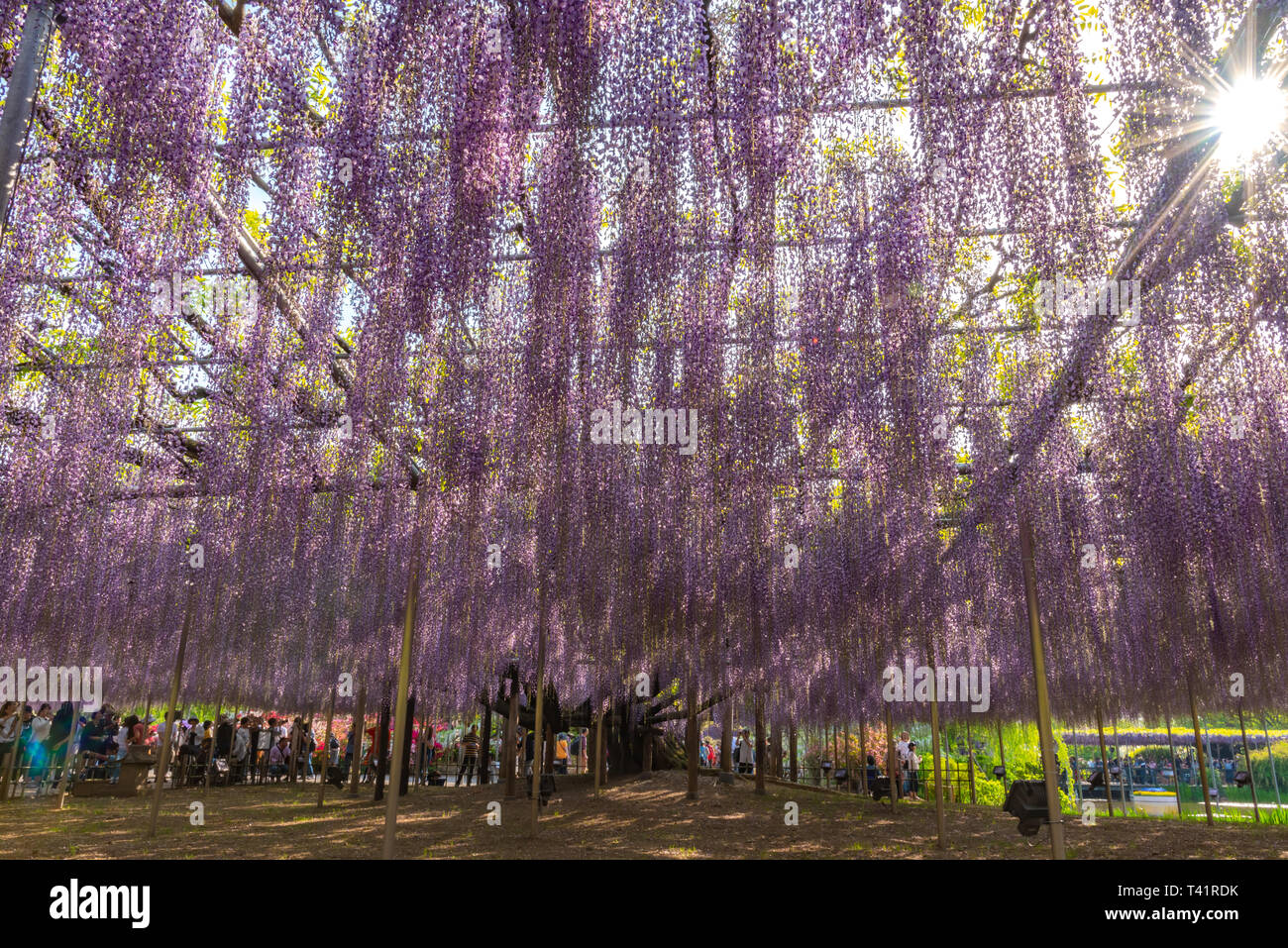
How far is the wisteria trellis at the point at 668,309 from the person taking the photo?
4.27 metres

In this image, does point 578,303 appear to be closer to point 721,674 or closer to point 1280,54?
point 1280,54

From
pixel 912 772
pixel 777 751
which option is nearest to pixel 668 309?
pixel 912 772

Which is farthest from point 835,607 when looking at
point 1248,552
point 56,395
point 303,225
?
point 56,395

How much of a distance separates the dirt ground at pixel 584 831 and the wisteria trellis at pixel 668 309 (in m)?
2.58

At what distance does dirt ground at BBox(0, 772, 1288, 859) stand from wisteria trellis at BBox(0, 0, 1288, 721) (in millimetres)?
2580

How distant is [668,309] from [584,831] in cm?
631

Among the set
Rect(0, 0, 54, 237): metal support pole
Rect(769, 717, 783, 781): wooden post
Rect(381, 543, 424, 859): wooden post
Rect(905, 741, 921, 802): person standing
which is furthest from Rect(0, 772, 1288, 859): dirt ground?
Rect(769, 717, 783, 781): wooden post

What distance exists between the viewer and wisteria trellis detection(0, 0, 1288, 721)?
4.27m

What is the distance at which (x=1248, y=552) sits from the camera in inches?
334

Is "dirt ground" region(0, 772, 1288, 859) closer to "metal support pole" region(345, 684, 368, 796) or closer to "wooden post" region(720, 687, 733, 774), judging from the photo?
"metal support pole" region(345, 684, 368, 796)

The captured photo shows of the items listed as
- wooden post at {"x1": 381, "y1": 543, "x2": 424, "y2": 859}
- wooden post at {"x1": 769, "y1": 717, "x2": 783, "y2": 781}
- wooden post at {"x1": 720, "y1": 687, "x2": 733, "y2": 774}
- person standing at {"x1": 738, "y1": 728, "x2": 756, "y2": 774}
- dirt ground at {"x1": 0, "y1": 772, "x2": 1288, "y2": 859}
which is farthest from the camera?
person standing at {"x1": 738, "y1": 728, "x2": 756, "y2": 774}

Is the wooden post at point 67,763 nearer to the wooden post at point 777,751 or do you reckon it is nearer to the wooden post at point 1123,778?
the wooden post at point 777,751

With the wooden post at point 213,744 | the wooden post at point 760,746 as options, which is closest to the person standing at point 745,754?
the wooden post at point 760,746

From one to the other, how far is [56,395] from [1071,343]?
10436 millimetres
